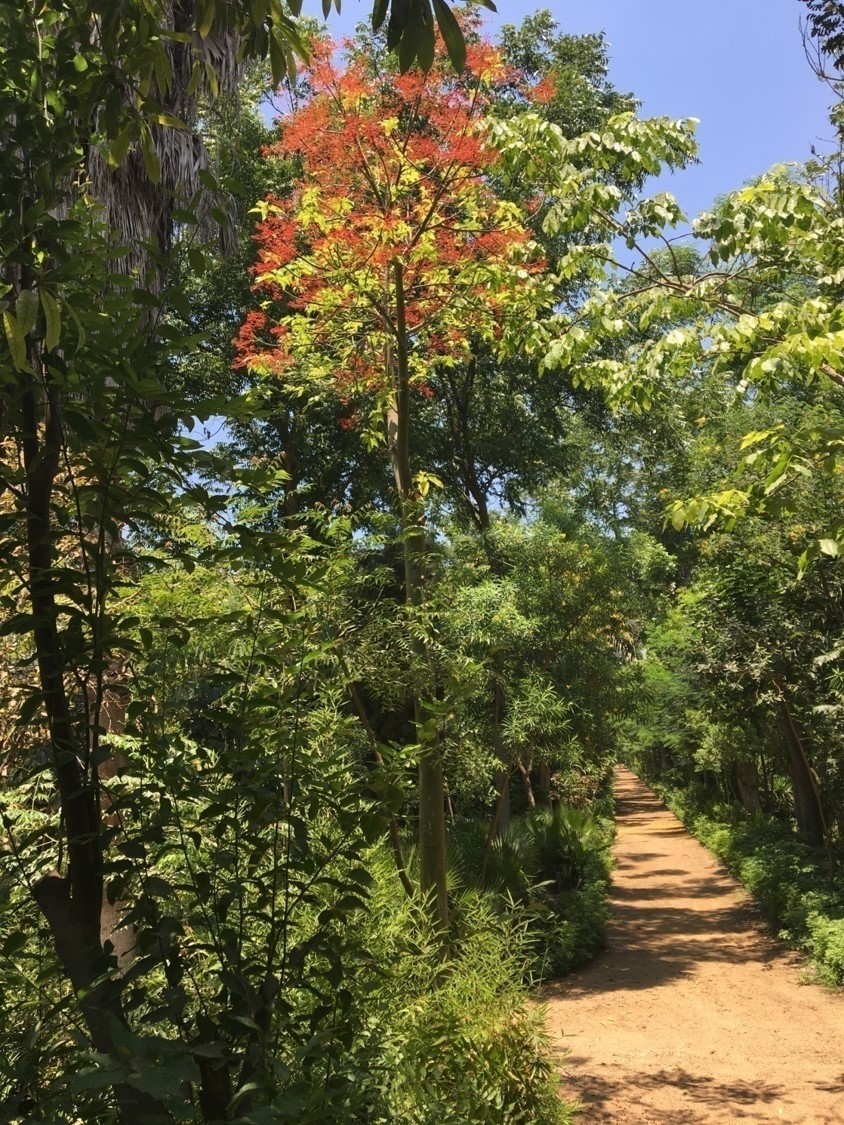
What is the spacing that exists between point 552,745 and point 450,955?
5.21m

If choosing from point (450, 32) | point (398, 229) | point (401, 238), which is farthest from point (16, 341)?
point (401, 238)

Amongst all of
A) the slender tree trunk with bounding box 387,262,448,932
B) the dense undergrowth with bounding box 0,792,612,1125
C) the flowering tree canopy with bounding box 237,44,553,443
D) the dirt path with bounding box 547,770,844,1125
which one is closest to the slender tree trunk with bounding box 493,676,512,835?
the dense undergrowth with bounding box 0,792,612,1125

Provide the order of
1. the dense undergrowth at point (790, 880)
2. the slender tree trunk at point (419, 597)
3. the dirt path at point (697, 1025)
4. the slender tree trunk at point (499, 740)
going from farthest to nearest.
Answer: the dense undergrowth at point (790, 880) < the slender tree trunk at point (499, 740) < the dirt path at point (697, 1025) < the slender tree trunk at point (419, 597)

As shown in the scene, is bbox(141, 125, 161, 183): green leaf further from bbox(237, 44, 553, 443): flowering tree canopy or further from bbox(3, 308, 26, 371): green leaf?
bbox(237, 44, 553, 443): flowering tree canopy

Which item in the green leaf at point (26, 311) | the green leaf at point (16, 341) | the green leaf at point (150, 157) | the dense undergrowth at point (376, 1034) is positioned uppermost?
the green leaf at point (150, 157)

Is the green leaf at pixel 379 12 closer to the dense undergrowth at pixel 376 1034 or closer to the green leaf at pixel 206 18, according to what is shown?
the green leaf at pixel 206 18

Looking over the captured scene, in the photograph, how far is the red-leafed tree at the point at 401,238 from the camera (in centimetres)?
667

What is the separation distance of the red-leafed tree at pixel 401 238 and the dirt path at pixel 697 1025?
12.3 feet

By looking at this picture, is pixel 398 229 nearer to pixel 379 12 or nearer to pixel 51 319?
pixel 379 12

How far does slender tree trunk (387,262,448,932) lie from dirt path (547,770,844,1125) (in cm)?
145

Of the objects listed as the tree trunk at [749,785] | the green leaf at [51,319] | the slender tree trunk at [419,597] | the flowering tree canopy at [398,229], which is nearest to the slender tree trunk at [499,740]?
the slender tree trunk at [419,597]

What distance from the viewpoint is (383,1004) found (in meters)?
3.34

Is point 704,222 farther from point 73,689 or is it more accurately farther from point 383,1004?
point 73,689

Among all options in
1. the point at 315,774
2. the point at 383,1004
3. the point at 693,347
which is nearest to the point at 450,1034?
the point at 383,1004
